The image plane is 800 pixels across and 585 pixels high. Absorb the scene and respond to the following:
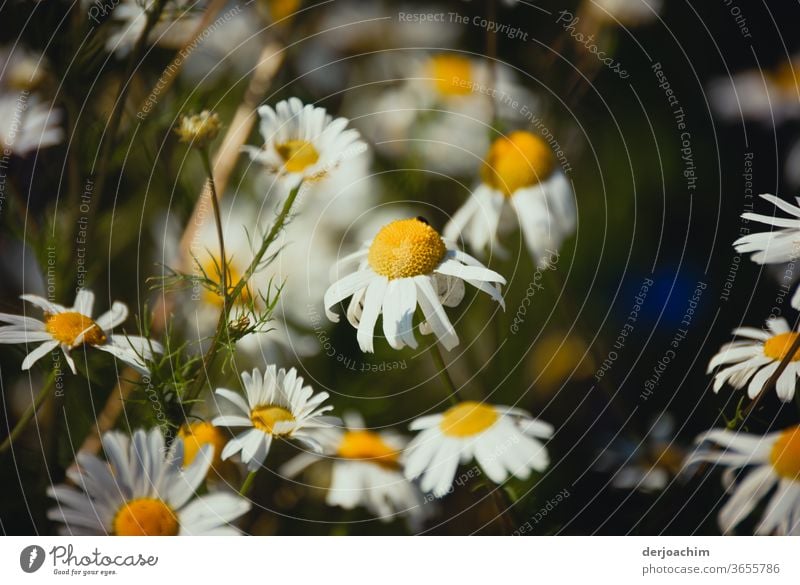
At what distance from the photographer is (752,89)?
22.1 inches

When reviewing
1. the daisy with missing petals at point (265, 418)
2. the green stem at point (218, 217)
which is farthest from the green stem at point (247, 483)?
the green stem at point (218, 217)

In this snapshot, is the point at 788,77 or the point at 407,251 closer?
the point at 407,251

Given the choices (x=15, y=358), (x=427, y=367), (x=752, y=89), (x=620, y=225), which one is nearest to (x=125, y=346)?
(x=15, y=358)

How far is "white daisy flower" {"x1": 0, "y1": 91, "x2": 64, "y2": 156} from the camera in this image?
0.54 meters

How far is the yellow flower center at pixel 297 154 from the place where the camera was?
53 cm

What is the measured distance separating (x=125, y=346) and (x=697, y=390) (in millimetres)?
386

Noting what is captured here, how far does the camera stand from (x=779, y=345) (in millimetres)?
509

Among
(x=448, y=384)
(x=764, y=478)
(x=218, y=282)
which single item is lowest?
(x=764, y=478)

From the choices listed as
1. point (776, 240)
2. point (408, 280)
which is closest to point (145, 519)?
point (408, 280)

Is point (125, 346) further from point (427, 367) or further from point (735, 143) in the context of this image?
point (735, 143)

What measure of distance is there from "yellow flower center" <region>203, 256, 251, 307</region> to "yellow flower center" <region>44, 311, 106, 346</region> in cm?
7

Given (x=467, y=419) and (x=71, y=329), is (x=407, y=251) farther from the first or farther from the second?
(x=71, y=329)

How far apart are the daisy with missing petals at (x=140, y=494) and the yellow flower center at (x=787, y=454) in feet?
1.20

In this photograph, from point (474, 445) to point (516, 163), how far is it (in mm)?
186
